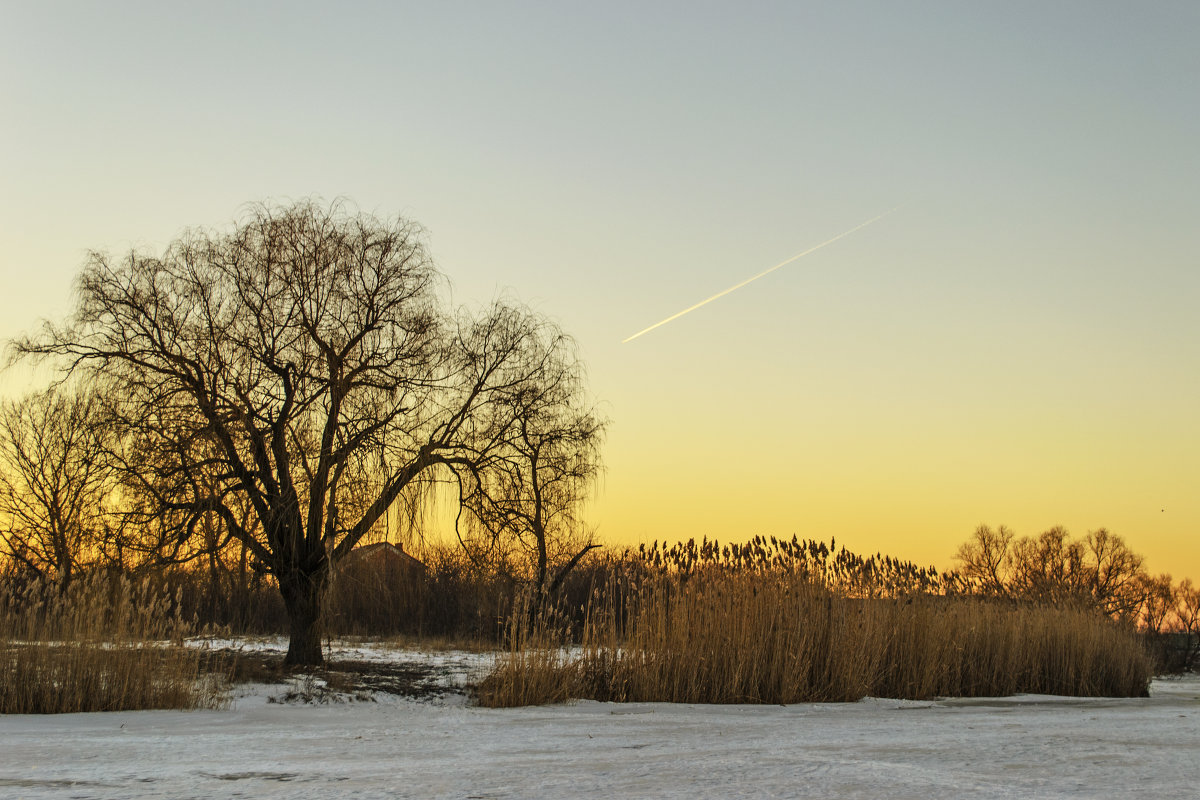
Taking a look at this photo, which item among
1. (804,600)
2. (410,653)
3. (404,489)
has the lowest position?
(410,653)

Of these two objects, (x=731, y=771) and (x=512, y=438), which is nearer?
(x=731, y=771)

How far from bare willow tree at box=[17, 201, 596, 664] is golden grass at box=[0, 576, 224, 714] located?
2.68 meters

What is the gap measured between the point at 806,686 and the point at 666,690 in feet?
5.54

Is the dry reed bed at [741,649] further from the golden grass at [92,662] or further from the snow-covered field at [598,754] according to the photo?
the golden grass at [92,662]

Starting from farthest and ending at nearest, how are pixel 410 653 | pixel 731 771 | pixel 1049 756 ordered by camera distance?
pixel 410 653 < pixel 1049 756 < pixel 731 771

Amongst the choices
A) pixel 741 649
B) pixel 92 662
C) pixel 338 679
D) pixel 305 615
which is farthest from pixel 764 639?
pixel 92 662

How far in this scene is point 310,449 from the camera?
44.3ft

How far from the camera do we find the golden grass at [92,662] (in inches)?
391

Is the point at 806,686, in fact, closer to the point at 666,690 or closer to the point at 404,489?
the point at 666,690

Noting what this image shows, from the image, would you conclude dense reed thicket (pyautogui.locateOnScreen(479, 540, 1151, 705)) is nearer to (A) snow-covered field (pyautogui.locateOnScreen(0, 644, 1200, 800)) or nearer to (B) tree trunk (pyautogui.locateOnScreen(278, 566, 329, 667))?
(A) snow-covered field (pyautogui.locateOnScreen(0, 644, 1200, 800))

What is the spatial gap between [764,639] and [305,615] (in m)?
6.22

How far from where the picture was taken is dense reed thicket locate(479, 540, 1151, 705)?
11.4m

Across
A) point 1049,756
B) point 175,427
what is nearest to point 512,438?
point 175,427

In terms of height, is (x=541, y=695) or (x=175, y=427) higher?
(x=175, y=427)
